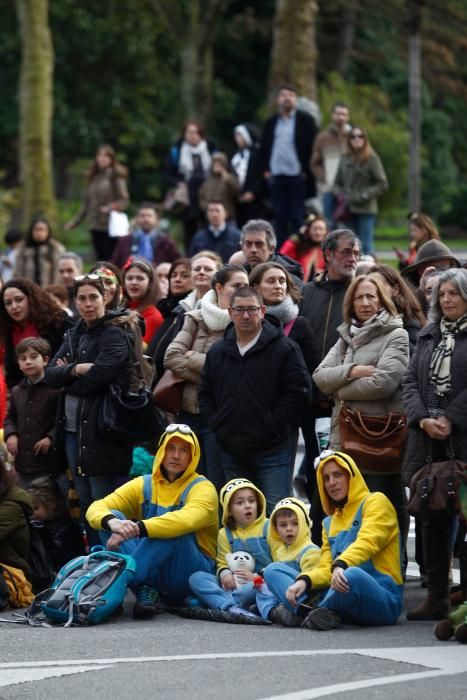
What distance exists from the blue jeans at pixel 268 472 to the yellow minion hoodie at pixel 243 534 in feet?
1.16

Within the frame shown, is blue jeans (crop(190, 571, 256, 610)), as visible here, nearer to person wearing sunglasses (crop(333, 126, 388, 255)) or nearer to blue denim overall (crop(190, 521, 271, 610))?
blue denim overall (crop(190, 521, 271, 610))

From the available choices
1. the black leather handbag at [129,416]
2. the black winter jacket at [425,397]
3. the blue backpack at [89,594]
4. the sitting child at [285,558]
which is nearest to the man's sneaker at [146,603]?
the blue backpack at [89,594]

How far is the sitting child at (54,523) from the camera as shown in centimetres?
1184

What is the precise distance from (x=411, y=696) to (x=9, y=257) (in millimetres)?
16113

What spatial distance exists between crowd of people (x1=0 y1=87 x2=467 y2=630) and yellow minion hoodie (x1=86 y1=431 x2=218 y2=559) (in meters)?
0.01

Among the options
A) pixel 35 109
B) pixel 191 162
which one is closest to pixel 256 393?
pixel 191 162

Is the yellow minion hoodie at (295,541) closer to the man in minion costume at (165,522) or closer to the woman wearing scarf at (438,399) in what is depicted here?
the man in minion costume at (165,522)

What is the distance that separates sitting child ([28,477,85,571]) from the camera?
38.9 feet

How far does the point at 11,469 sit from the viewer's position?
42.0ft

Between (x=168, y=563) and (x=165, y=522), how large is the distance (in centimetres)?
32

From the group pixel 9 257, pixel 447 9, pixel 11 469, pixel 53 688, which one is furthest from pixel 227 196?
pixel 447 9

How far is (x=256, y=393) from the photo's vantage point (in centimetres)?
1120

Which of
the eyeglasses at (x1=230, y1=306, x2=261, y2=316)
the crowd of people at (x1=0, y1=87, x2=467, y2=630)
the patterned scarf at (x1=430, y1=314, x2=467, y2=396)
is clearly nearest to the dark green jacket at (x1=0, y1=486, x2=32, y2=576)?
the crowd of people at (x1=0, y1=87, x2=467, y2=630)

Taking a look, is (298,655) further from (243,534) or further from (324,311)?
(324,311)
